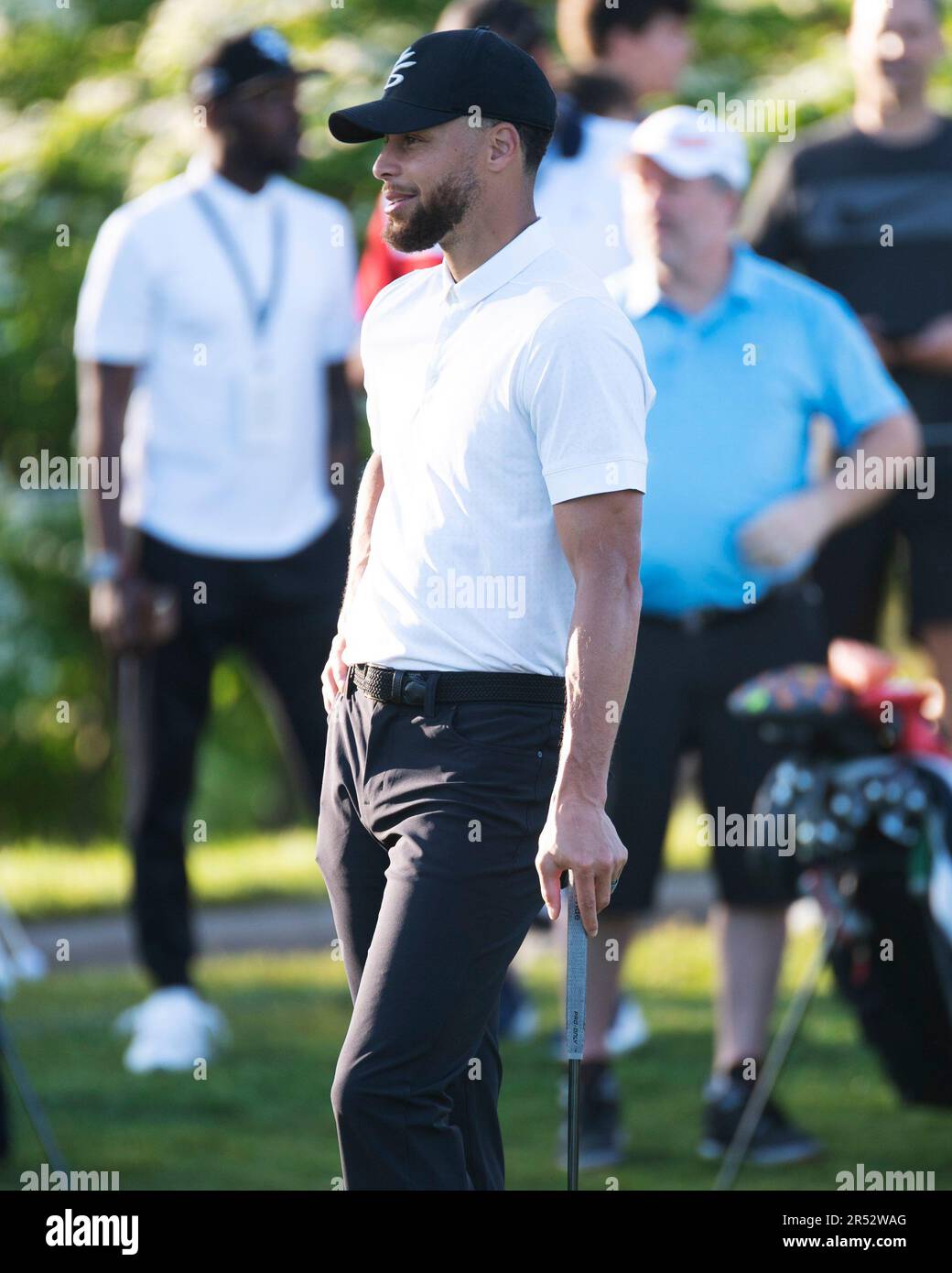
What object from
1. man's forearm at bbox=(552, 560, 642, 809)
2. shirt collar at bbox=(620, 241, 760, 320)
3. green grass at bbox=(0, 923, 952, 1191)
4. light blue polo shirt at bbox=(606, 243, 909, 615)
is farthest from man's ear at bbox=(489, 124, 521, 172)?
green grass at bbox=(0, 923, 952, 1191)

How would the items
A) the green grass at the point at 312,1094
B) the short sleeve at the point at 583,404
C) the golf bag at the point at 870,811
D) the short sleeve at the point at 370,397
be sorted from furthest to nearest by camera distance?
the green grass at the point at 312,1094, the golf bag at the point at 870,811, the short sleeve at the point at 370,397, the short sleeve at the point at 583,404

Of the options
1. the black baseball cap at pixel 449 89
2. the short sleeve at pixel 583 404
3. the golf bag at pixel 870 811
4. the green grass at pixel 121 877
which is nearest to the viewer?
the short sleeve at pixel 583 404

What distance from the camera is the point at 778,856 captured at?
5.24 metres

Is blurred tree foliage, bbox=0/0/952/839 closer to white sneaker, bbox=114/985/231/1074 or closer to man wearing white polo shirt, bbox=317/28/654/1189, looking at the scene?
white sneaker, bbox=114/985/231/1074

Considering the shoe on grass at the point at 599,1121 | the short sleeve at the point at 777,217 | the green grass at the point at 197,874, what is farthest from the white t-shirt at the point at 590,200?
the green grass at the point at 197,874

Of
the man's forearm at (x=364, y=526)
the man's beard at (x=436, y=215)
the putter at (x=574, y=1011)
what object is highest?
the man's beard at (x=436, y=215)

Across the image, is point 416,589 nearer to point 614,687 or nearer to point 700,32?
point 614,687

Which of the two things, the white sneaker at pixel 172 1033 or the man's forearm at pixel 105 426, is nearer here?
the white sneaker at pixel 172 1033

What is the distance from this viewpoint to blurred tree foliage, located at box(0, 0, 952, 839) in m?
12.5

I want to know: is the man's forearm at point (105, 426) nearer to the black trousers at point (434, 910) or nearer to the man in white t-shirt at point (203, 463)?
the man in white t-shirt at point (203, 463)

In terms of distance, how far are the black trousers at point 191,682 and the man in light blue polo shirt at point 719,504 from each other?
47.5 inches

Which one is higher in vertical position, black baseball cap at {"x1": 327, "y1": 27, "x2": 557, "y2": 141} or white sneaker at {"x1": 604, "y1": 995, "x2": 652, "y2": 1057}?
black baseball cap at {"x1": 327, "y1": 27, "x2": 557, "y2": 141}

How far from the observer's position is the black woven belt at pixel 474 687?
353 cm
